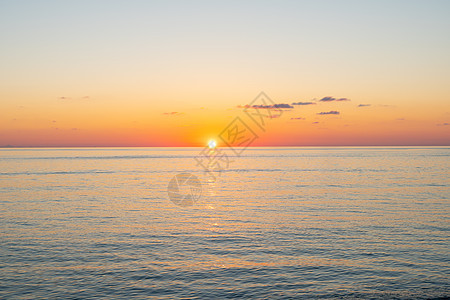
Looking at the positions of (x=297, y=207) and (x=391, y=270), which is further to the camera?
(x=297, y=207)

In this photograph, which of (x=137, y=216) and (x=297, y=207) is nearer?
(x=137, y=216)

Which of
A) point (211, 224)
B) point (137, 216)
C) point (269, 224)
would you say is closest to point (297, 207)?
point (269, 224)

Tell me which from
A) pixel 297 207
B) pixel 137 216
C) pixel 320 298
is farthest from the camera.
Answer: pixel 297 207

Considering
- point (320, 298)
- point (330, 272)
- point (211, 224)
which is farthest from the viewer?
point (211, 224)

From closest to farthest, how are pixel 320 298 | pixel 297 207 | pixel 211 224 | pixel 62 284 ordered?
pixel 320 298 < pixel 62 284 < pixel 211 224 < pixel 297 207

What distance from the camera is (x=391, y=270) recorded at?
917 inches

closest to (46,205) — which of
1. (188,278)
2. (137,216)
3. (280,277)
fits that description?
(137,216)

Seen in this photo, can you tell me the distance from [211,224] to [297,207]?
14723 millimetres

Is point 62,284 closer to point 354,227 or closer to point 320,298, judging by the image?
point 320,298

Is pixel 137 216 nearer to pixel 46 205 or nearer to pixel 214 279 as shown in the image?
pixel 46 205

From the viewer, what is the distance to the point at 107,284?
21.3m

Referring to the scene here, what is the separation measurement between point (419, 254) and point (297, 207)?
73.5 ft

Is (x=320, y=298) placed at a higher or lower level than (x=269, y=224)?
lower

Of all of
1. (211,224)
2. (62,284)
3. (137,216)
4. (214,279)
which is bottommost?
(214,279)
